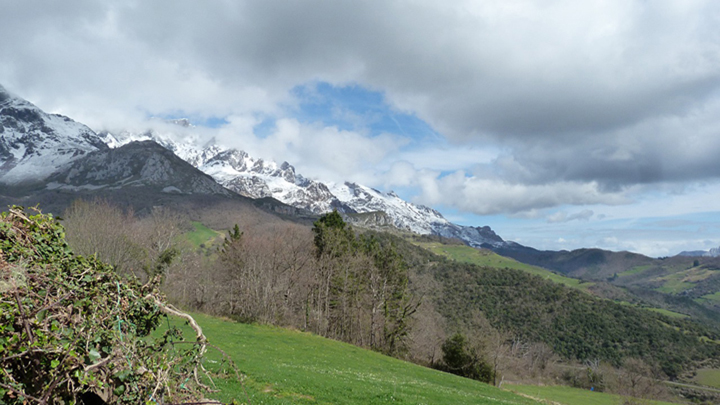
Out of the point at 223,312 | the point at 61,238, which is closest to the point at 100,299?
the point at 61,238

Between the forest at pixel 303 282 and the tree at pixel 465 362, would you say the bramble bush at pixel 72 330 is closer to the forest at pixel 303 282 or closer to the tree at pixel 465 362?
the forest at pixel 303 282

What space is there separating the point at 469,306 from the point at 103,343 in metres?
176

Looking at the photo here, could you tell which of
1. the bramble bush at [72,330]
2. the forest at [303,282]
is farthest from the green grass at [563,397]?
the bramble bush at [72,330]

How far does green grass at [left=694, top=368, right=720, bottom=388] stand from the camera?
454 ft

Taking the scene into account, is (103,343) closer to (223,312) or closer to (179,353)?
(179,353)

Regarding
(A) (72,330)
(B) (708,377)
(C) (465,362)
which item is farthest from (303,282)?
(B) (708,377)

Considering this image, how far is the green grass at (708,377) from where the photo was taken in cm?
13832

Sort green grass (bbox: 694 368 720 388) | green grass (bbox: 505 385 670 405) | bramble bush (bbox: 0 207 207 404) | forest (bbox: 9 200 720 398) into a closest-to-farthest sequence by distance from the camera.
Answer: bramble bush (bbox: 0 207 207 404) < forest (bbox: 9 200 720 398) < green grass (bbox: 505 385 670 405) < green grass (bbox: 694 368 720 388)

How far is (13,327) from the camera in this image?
395cm

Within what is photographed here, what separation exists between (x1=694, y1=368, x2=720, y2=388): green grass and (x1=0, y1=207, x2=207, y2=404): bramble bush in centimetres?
19735

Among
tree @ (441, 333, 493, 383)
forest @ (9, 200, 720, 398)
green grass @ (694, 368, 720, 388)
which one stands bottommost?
green grass @ (694, 368, 720, 388)

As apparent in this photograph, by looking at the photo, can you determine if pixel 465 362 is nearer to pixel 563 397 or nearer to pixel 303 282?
pixel 563 397

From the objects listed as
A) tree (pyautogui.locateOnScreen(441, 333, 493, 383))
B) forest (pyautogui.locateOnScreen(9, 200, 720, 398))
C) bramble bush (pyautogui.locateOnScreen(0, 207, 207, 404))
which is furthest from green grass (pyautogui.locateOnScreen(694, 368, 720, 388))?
bramble bush (pyautogui.locateOnScreen(0, 207, 207, 404))

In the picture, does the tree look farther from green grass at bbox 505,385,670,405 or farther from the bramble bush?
the bramble bush
